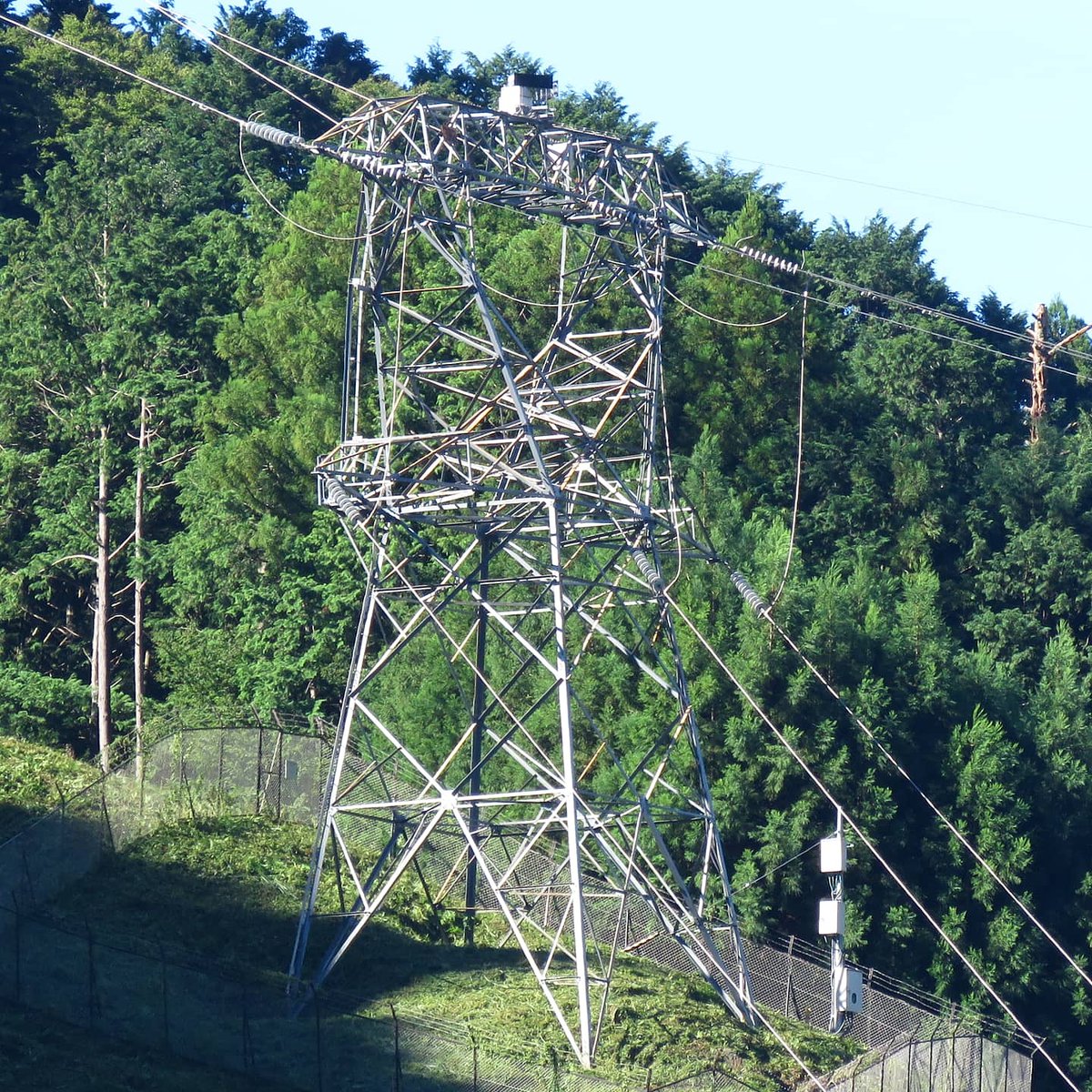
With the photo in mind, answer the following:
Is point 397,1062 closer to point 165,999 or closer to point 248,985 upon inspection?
point 248,985

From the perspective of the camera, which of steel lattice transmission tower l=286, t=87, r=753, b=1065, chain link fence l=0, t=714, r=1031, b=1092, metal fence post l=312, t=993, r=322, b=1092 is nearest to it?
chain link fence l=0, t=714, r=1031, b=1092

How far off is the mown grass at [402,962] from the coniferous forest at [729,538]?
38.4 feet

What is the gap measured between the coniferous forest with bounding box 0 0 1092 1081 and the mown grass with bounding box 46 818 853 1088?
38.4 ft

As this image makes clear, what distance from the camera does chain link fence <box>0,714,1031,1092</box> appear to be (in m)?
23.2

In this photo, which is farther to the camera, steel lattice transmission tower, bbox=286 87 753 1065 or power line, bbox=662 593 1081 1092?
power line, bbox=662 593 1081 1092

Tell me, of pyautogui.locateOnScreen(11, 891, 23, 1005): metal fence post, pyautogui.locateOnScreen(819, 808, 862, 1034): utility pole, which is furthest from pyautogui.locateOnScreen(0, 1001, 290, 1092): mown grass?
pyautogui.locateOnScreen(819, 808, 862, 1034): utility pole

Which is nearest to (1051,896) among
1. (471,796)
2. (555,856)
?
(555,856)

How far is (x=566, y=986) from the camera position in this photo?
2744 centimetres

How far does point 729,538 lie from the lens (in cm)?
4512

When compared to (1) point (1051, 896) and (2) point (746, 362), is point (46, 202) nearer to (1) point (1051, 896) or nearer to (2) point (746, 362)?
(2) point (746, 362)

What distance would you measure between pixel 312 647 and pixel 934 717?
13.6 metres

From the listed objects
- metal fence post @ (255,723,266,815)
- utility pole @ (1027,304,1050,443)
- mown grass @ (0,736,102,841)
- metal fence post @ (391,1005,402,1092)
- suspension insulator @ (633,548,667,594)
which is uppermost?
utility pole @ (1027,304,1050,443)

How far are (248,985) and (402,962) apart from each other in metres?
2.97

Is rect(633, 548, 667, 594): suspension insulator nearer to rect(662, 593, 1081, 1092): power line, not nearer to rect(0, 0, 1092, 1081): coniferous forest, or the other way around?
rect(662, 593, 1081, 1092): power line
